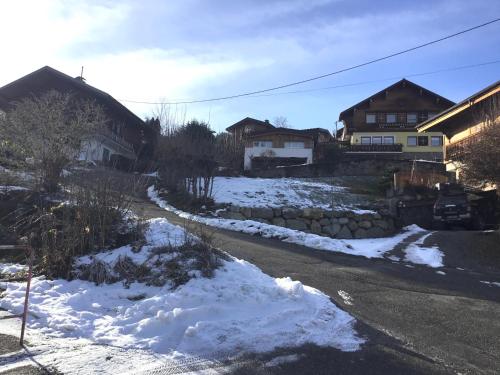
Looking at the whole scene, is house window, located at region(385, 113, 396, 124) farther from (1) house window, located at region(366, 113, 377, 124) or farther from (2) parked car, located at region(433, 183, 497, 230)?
(2) parked car, located at region(433, 183, 497, 230)

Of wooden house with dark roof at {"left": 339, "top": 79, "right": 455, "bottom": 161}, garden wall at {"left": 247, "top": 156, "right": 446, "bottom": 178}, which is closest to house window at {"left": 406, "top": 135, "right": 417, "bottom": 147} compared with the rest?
wooden house with dark roof at {"left": 339, "top": 79, "right": 455, "bottom": 161}

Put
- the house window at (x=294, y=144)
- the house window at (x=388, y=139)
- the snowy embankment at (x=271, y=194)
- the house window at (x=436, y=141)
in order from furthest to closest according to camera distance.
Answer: the house window at (x=388, y=139), the house window at (x=436, y=141), the house window at (x=294, y=144), the snowy embankment at (x=271, y=194)

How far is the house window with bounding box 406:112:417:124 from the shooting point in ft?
179

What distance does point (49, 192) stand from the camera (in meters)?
12.0

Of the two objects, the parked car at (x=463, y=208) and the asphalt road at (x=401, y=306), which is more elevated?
the parked car at (x=463, y=208)

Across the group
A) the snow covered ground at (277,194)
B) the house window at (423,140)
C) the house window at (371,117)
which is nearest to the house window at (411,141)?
the house window at (423,140)

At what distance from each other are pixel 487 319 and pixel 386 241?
8735 mm

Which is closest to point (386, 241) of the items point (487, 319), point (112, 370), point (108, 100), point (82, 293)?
point (487, 319)

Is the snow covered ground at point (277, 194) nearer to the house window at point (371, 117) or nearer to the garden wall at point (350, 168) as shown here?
the garden wall at point (350, 168)

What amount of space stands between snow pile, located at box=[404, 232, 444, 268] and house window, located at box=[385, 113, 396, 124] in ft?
140

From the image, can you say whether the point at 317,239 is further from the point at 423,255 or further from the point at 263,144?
the point at 263,144

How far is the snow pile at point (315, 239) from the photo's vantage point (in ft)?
43.7

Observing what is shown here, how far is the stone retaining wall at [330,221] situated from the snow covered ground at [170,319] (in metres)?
10.2

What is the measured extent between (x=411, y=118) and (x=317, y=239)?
45.2 m
